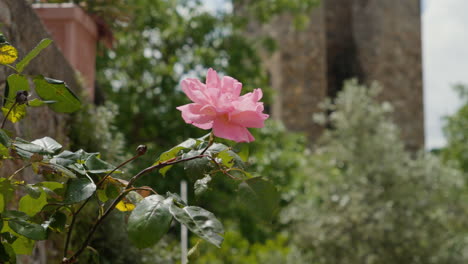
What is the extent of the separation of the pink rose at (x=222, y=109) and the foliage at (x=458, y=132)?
25048mm

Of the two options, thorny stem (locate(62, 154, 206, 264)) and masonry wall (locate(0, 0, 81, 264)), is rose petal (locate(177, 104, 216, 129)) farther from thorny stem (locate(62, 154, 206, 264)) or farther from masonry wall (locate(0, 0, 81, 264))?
masonry wall (locate(0, 0, 81, 264))

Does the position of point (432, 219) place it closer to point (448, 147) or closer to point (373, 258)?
point (373, 258)

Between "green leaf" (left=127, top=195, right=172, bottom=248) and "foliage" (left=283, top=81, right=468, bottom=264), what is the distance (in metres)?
8.00

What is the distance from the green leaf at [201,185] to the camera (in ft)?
4.31

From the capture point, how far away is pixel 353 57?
1541 cm

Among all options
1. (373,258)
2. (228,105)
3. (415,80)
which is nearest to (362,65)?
(415,80)

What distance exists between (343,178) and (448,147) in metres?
18.2

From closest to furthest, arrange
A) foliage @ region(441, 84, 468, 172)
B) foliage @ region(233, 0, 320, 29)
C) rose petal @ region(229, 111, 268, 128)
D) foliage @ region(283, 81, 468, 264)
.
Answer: rose petal @ region(229, 111, 268, 128) → foliage @ region(283, 81, 468, 264) → foliage @ region(233, 0, 320, 29) → foliage @ region(441, 84, 468, 172)

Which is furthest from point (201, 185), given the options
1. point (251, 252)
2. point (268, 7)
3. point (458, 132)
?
point (458, 132)

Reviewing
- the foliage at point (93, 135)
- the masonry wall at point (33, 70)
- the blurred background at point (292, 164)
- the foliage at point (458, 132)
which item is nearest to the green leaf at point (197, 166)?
the masonry wall at point (33, 70)

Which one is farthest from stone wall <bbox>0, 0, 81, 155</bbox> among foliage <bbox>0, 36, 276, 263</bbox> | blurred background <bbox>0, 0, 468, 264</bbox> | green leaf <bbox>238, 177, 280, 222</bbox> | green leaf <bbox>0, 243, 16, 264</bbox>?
blurred background <bbox>0, 0, 468, 264</bbox>

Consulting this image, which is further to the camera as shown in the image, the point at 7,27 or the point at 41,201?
the point at 7,27

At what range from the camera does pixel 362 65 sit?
15312 mm

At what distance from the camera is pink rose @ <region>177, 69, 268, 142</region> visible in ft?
4.23
